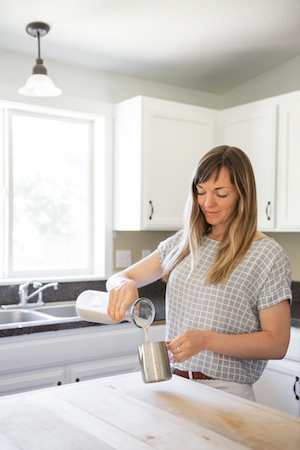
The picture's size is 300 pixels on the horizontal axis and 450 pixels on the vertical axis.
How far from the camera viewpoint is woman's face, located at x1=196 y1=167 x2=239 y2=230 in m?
1.48

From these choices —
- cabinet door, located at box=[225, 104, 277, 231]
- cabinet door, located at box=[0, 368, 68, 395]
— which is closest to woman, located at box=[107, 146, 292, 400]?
cabinet door, located at box=[0, 368, 68, 395]

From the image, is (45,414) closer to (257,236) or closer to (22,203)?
(257,236)

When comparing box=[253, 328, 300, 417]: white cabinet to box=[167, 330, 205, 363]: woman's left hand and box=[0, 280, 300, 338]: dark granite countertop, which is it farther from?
box=[167, 330, 205, 363]: woman's left hand

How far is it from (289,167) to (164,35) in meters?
1.02

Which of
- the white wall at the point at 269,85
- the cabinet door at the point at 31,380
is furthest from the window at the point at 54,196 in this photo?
the white wall at the point at 269,85

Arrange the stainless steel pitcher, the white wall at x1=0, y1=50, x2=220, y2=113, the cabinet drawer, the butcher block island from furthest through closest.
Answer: the white wall at x1=0, y1=50, x2=220, y2=113, the cabinet drawer, the stainless steel pitcher, the butcher block island

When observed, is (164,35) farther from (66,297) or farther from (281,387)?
(281,387)

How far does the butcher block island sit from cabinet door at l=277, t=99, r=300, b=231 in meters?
1.71

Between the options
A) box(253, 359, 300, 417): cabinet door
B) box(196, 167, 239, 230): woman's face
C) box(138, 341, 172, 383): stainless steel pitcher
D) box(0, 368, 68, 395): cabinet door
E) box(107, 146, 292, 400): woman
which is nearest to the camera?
box(138, 341, 172, 383): stainless steel pitcher

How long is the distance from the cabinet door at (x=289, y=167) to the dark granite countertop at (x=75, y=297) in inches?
20.7

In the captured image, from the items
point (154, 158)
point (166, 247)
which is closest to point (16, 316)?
point (154, 158)

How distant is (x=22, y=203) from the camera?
295 cm

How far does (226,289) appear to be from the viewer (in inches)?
55.8

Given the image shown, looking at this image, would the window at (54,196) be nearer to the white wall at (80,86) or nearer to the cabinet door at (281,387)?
the white wall at (80,86)
